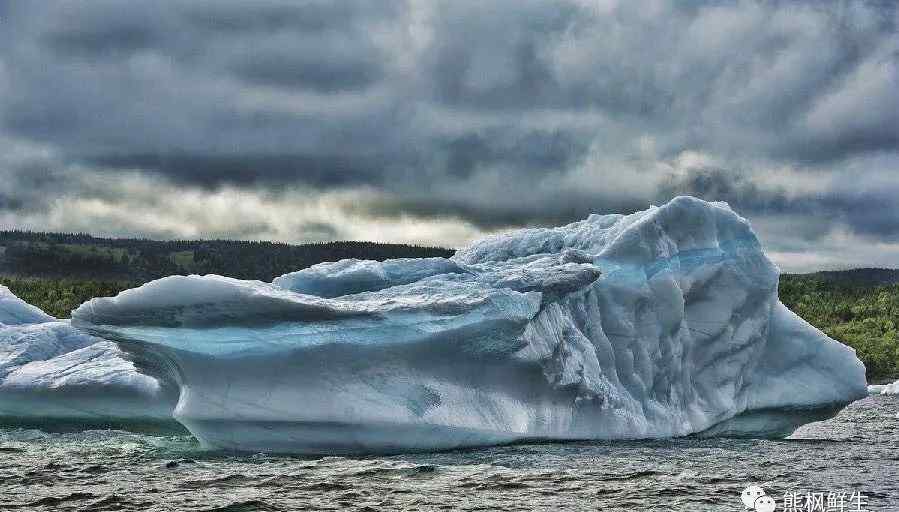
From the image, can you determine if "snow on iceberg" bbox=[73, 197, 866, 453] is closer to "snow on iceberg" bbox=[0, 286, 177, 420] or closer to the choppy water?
the choppy water

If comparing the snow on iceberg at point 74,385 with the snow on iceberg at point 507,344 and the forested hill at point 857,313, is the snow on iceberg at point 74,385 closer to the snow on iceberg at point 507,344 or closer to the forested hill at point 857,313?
the snow on iceberg at point 507,344

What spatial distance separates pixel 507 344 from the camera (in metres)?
15.5

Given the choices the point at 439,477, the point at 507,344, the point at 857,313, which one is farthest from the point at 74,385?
the point at 857,313

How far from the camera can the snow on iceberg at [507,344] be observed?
1437 cm

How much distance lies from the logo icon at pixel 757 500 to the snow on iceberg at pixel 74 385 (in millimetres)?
10823

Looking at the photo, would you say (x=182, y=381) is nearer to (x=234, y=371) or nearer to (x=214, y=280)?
(x=234, y=371)

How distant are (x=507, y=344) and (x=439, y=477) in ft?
9.96

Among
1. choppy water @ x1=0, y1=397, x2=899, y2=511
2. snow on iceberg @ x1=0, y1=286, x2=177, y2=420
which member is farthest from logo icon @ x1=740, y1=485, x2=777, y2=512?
snow on iceberg @ x1=0, y1=286, x2=177, y2=420

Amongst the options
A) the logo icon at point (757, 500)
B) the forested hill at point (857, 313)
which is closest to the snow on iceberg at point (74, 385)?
the logo icon at point (757, 500)

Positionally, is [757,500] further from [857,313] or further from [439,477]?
[857,313]

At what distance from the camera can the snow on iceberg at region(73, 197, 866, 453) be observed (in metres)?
14.4

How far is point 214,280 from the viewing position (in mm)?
13883

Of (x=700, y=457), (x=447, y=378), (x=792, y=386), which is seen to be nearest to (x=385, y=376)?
(x=447, y=378)

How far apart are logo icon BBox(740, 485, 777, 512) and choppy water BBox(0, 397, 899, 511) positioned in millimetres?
147
